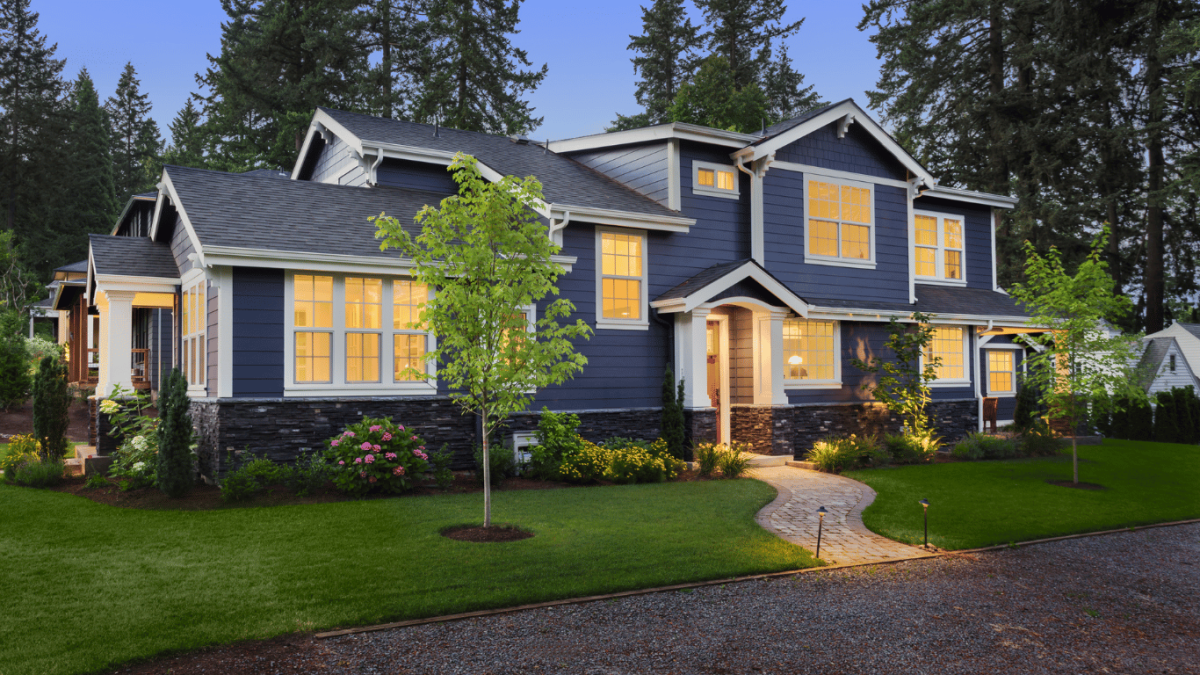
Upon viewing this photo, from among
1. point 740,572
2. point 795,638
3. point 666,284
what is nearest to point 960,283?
point 666,284

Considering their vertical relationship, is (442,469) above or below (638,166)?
below

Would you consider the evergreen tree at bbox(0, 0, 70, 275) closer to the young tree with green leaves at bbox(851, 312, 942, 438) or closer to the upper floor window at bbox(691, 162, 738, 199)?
the upper floor window at bbox(691, 162, 738, 199)

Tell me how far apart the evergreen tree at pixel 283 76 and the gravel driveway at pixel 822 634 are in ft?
92.1

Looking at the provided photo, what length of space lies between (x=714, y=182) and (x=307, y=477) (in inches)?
385

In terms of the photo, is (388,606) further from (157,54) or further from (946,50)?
→ (157,54)

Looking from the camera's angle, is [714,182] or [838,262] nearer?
[714,182]

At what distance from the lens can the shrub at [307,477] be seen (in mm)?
10320

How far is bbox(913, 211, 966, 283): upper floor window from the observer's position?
19281mm

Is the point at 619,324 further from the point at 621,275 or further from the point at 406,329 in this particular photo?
the point at 406,329

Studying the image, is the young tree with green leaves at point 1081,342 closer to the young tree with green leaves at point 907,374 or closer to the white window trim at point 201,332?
the young tree with green leaves at point 907,374

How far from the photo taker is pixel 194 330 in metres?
12.3

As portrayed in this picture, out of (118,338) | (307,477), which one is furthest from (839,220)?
(118,338)

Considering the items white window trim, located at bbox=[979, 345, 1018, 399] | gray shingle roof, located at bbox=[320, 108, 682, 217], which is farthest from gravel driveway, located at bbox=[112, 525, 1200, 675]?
white window trim, located at bbox=[979, 345, 1018, 399]

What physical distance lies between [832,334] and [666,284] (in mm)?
4125
